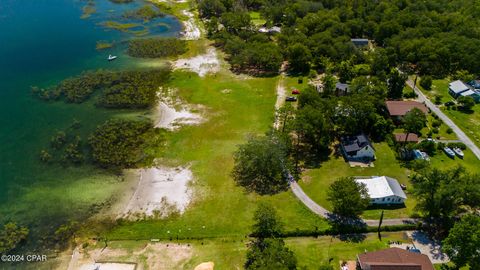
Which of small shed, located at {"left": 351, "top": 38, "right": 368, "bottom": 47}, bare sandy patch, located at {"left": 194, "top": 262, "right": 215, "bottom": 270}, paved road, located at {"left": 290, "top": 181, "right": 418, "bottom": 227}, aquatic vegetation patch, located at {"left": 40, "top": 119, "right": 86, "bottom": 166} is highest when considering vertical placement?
small shed, located at {"left": 351, "top": 38, "right": 368, "bottom": 47}

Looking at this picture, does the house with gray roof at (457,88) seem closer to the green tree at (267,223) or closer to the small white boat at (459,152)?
the small white boat at (459,152)

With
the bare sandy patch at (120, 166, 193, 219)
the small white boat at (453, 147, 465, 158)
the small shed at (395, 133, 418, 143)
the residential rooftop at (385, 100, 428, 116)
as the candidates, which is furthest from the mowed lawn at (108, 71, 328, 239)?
A: the small white boat at (453, 147, 465, 158)

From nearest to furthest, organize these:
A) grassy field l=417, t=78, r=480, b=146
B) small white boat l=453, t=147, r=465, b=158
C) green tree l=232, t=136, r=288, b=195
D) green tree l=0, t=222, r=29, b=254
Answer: green tree l=0, t=222, r=29, b=254
green tree l=232, t=136, r=288, b=195
small white boat l=453, t=147, r=465, b=158
grassy field l=417, t=78, r=480, b=146

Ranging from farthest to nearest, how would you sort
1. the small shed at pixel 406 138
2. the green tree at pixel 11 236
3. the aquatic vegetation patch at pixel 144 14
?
1. the aquatic vegetation patch at pixel 144 14
2. the small shed at pixel 406 138
3. the green tree at pixel 11 236

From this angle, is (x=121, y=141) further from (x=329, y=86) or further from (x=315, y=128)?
(x=329, y=86)

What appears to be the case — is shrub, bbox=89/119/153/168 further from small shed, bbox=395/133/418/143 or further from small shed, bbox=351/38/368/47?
small shed, bbox=351/38/368/47

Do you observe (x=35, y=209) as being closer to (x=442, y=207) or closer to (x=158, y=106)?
(x=158, y=106)

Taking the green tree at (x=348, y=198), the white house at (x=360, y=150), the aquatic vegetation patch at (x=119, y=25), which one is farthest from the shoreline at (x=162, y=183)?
the aquatic vegetation patch at (x=119, y=25)
